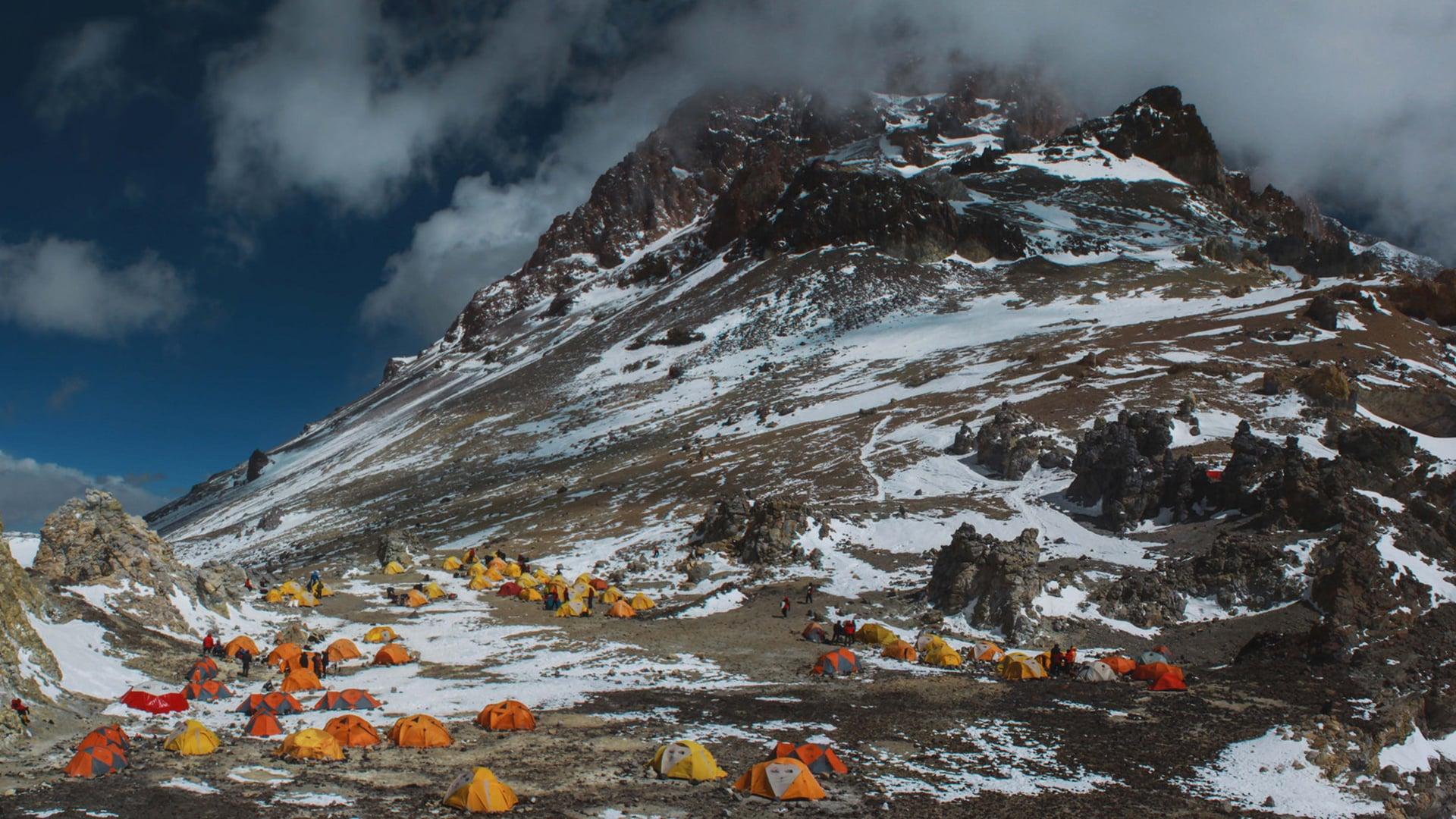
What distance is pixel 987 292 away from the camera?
12244 cm

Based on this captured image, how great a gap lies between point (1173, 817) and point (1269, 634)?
17.6 meters

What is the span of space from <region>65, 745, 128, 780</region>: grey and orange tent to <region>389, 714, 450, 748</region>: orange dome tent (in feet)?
17.8

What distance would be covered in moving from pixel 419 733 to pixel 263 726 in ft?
14.3

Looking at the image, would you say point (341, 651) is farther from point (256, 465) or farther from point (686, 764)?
point (256, 465)

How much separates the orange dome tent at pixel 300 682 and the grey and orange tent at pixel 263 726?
15.7 ft

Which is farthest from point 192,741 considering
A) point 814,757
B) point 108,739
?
point 814,757

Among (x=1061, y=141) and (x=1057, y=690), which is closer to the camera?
(x=1057, y=690)

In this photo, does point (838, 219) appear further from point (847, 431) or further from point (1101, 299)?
point (847, 431)

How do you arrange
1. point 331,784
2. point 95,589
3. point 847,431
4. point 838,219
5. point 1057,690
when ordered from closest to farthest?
point 331,784
point 1057,690
point 95,589
point 847,431
point 838,219

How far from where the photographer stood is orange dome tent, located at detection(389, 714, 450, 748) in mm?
20078

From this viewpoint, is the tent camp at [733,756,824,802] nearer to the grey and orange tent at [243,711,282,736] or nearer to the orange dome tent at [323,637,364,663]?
the grey and orange tent at [243,711,282,736]

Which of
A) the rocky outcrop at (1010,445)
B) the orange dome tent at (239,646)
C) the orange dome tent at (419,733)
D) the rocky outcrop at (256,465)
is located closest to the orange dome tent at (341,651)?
the orange dome tent at (239,646)

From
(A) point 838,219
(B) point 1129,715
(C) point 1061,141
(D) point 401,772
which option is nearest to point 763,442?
(B) point 1129,715

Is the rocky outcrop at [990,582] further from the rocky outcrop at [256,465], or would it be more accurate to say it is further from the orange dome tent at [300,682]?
the rocky outcrop at [256,465]
